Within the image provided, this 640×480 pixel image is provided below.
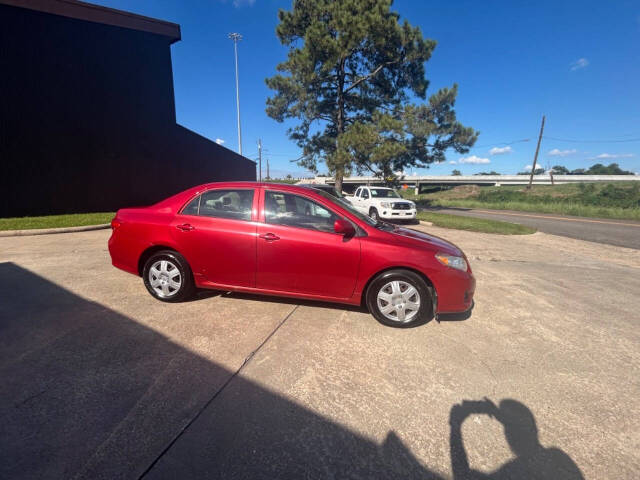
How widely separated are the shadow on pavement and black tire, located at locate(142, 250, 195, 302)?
954 millimetres

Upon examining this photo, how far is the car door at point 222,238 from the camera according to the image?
10.9 ft

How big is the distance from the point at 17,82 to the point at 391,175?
17908 millimetres

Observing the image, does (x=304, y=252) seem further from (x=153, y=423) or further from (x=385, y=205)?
(x=385, y=205)

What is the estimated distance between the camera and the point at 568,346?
2.89 m

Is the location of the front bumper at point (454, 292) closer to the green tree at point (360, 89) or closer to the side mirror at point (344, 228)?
the side mirror at point (344, 228)

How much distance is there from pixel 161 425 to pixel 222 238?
1.99 metres

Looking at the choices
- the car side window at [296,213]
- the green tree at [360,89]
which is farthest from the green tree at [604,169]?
the car side window at [296,213]

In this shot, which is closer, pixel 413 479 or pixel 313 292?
pixel 413 479

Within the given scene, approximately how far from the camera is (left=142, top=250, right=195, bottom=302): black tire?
3506 mm

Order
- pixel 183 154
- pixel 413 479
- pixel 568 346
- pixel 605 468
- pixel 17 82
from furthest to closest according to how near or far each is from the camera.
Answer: pixel 183 154
pixel 17 82
pixel 568 346
pixel 605 468
pixel 413 479

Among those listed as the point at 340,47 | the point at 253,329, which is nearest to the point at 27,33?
the point at 340,47

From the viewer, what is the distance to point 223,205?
139 inches

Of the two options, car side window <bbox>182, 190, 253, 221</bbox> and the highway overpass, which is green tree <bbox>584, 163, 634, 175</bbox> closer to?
the highway overpass

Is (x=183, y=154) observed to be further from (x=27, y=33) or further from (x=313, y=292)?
(x=313, y=292)
